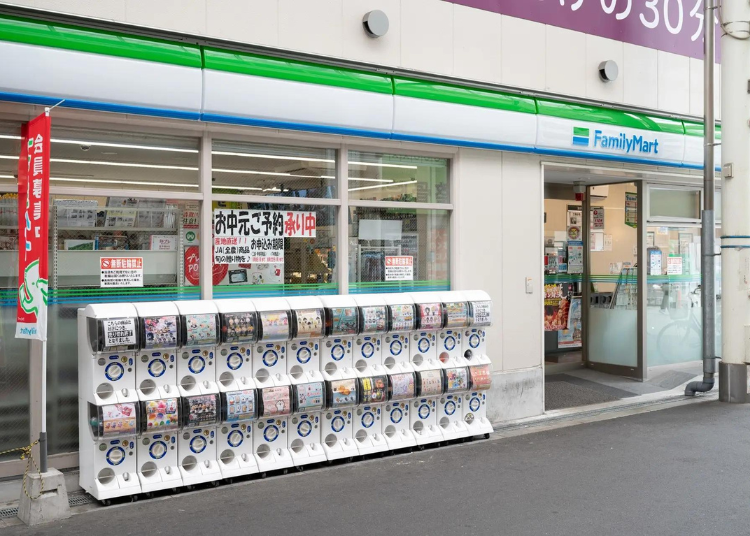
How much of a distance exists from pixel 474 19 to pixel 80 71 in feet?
15.1

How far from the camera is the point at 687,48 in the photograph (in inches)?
452

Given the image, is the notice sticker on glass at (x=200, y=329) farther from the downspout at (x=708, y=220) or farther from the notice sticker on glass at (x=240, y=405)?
the downspout at (x=708, y=220)

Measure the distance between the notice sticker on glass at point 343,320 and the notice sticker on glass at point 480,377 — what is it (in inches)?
58.0

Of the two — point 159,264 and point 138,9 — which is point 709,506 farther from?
point 138,9

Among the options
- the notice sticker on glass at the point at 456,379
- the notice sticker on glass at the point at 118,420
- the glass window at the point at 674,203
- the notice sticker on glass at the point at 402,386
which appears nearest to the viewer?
the notice sticker on glass at the point at 118,420

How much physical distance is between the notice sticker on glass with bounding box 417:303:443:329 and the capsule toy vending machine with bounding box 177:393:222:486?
7.32 ft

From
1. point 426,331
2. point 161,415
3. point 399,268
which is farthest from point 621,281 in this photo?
point 161,415

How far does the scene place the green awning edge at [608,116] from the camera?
952 cm

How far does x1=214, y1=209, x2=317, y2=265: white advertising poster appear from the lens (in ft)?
24.5

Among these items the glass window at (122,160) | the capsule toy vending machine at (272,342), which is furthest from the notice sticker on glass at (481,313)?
the glass window at (122,160)

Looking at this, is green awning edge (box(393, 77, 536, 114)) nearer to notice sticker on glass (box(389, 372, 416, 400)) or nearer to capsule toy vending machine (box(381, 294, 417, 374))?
capsule toy vending machine (box(381, 294, 417, 374))

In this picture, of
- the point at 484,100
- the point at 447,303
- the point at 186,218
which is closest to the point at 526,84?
the point at 484,100

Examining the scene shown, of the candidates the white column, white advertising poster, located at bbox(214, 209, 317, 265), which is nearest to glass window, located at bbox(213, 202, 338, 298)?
white advertising poster, located at bbox(214, 209, 317, 265)

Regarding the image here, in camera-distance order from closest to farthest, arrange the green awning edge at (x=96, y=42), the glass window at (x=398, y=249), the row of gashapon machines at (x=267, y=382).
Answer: the green awning edge at (x=96, y=42), the row of gashapon machines at (x=267, y=382), the glass window at (x=398, y=249)
